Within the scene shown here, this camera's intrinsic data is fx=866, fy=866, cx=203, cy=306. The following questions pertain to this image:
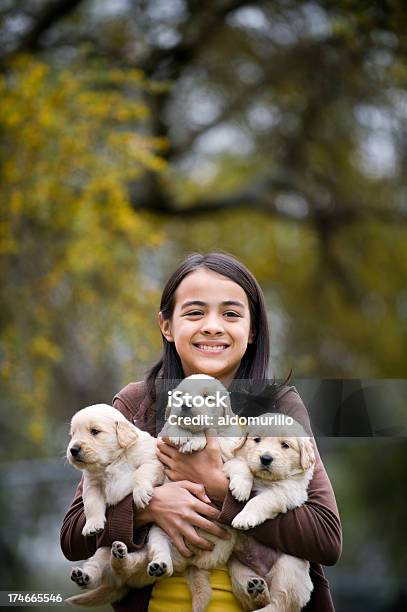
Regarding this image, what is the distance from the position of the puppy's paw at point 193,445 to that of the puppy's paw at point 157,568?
0.29 metres

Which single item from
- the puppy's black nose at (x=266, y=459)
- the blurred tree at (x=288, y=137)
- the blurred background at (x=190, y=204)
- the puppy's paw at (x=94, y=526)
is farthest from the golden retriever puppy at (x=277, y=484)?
the blurred tree at (x=288, y=137)

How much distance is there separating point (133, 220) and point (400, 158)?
116 inches

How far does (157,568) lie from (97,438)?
0.37m

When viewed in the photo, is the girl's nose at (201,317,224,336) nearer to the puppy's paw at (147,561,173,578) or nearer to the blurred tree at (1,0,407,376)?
the puppy's paw at (147,561,173,578)

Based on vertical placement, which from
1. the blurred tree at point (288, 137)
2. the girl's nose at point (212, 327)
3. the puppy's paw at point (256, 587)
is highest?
the blurred tree at point (288, 137)

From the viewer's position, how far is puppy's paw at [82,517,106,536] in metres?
2.22

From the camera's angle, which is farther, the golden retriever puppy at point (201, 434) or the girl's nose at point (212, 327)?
the girl's nose at point (212, 327)

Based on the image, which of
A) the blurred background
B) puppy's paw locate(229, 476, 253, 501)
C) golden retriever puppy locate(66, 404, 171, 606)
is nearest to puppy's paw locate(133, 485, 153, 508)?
golden retriever puppy locate(66, 404, 171, 606)

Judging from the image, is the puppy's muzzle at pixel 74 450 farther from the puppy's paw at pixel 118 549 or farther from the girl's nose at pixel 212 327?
the girl's nose at pixel 212 327

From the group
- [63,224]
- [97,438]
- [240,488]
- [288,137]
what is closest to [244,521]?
[240,488]

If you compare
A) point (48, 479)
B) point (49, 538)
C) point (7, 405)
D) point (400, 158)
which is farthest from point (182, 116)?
point (49, 538)

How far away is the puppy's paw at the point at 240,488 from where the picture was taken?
2221 mm

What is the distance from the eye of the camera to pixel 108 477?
7.54 feet

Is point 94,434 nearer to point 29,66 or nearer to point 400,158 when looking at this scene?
point 29,66
